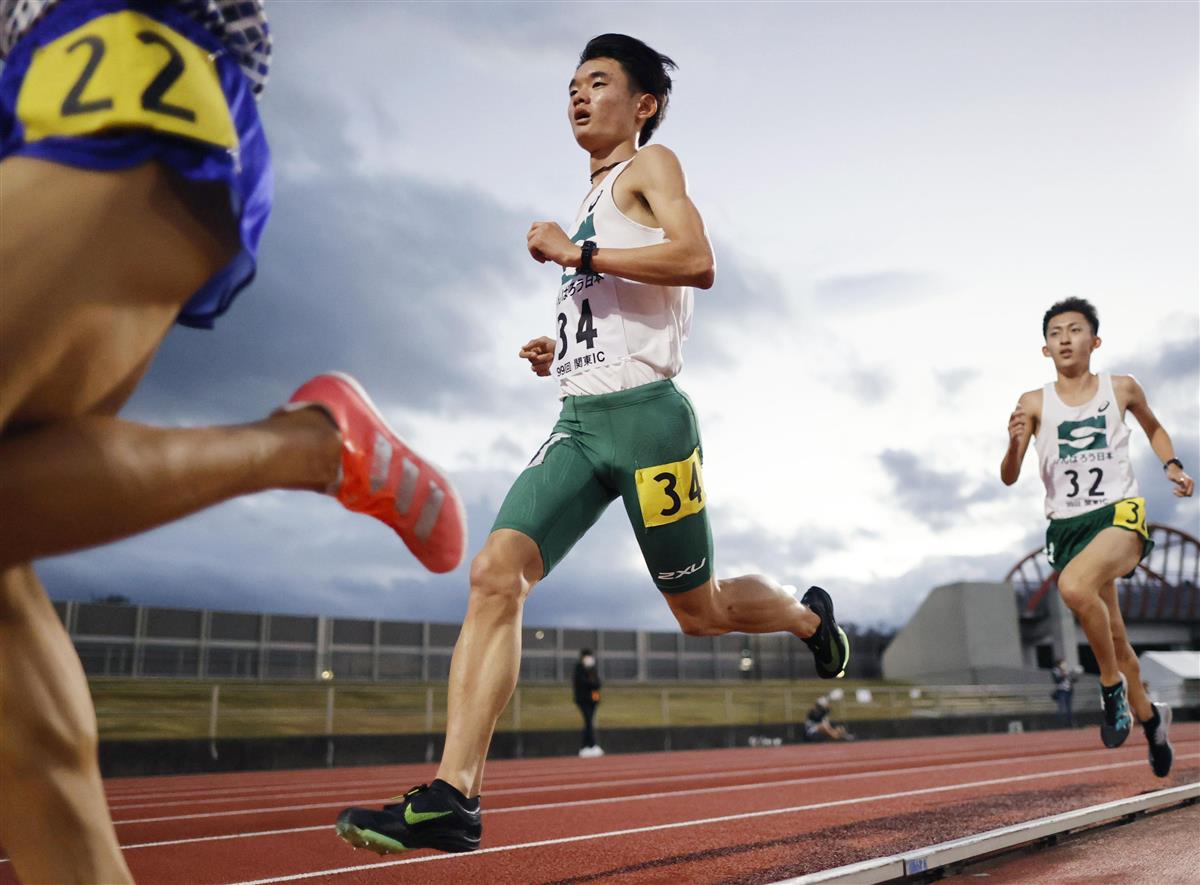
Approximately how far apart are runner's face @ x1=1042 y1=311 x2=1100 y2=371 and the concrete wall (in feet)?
125

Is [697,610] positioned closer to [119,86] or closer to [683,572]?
[683,572]

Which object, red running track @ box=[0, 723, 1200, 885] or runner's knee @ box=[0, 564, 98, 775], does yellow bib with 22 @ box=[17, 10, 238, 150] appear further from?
red running track @ box=[0, 723, 1200, 885]

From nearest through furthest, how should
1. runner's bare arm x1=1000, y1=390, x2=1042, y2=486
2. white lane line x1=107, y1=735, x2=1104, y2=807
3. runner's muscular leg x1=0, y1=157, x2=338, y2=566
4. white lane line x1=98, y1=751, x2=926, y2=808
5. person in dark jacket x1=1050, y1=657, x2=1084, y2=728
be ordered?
runner's muscular leg x1=0, y1=157, x2=338, y2=566, runner's bare arm x1=1000, y1=390, x2=1042, y2=486, white lane line x1=98, y1=751, x2=926, y2=808, white lane line x1=107, y1=735, x2=1104, y2=807, person in dark jacket x1=1050, y1=657, x2=1084, y2=728

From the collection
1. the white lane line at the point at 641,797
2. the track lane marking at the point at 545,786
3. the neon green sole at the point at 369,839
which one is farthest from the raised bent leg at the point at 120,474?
the track lane marking at the point at 545,786

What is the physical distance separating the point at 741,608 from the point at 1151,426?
12.1 ft

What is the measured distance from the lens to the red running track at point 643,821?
3666mm

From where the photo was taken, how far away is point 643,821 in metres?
5.16

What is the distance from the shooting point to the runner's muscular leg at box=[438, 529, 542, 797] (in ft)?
9.07

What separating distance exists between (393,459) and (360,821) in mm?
1113

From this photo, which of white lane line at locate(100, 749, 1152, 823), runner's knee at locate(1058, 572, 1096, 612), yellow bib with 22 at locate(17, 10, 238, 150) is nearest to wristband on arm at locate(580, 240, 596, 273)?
yellow bib with 22 at locate(17, 10, 238, 150)

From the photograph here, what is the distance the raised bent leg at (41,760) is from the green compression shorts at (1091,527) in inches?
207

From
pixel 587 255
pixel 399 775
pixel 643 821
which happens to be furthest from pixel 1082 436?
pixel 399 775

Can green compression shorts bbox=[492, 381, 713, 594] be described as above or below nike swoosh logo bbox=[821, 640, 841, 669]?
above

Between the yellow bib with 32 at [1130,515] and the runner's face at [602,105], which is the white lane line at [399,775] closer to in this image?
the yellow bib with 32 at [1130,515]
